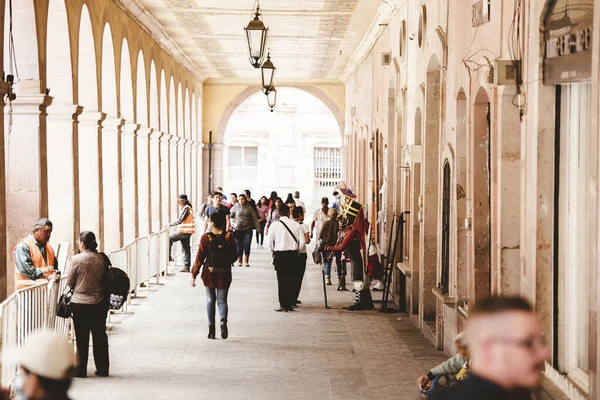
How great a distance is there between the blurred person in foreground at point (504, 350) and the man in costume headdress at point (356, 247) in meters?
11.7

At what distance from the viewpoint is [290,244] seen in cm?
1458

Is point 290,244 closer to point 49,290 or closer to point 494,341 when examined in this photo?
point 49,290

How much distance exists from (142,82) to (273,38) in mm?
4032

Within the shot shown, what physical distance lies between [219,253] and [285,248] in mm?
2726

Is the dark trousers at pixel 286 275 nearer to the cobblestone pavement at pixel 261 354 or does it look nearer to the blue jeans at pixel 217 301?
the cobblestone pavement at pixel 261 354

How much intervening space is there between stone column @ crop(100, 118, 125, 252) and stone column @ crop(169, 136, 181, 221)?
8.35m

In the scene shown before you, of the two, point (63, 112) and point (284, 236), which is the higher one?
point (63, 112)

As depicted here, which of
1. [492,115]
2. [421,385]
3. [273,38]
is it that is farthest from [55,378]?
[273,38]

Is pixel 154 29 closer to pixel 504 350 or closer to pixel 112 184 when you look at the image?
pixel 112 184

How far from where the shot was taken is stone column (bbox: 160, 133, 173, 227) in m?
24.0

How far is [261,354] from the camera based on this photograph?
11.3m

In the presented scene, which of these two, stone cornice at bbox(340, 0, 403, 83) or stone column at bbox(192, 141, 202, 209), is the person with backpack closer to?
stone cornice at bbox(340, 0, 403, 83)

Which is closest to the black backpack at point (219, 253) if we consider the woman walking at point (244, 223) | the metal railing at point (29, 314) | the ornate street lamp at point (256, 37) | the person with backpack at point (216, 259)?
the person with backpack at point (216, 259)

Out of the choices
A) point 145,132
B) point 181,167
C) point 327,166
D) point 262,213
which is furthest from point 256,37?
point 327,166
